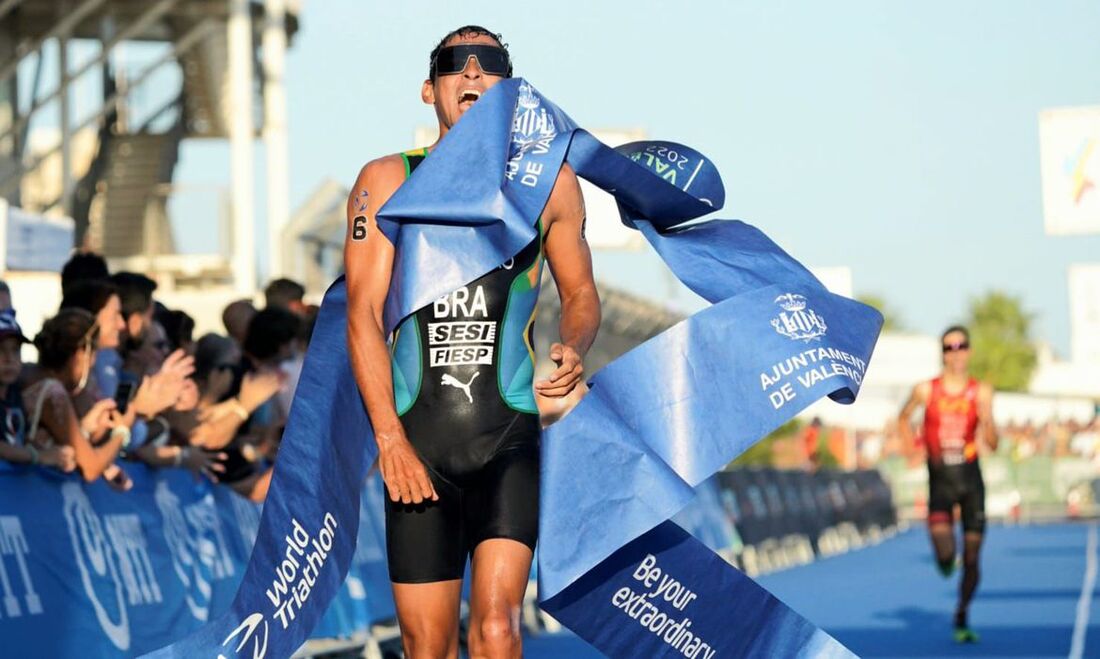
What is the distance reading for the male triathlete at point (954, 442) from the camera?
14891 millimetres

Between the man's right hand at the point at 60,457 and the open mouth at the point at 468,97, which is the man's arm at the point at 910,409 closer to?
the man's right hand at the point at 60,457

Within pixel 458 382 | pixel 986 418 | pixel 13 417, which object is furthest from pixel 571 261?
pixel 986 418

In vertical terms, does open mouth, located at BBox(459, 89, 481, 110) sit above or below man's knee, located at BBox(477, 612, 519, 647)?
above

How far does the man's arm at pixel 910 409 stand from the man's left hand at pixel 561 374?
9.91 metres

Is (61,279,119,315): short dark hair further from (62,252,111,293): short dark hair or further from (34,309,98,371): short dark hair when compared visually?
(34,309,98,371): short dark hair

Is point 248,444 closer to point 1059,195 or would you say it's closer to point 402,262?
point 402,262

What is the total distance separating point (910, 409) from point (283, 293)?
5.32m

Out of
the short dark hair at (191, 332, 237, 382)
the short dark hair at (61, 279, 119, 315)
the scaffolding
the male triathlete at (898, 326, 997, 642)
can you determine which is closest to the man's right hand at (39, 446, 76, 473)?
the short dark hair at (61, 279, 119, 315)

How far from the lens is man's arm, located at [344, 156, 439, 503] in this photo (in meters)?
5.74

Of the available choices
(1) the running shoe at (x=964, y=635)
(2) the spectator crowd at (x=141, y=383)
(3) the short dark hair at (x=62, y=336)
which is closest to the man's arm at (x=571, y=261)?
(2) the spectator crowd at (x=141, y=383)

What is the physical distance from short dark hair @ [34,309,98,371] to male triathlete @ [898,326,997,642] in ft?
24.8

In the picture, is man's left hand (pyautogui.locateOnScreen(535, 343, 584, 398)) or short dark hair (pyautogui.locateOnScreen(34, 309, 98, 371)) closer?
man's left hand (pyautogui.locateOnScreen(535, 343, 584, 398))

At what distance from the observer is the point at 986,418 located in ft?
49.2

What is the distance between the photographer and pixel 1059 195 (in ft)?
98.8
